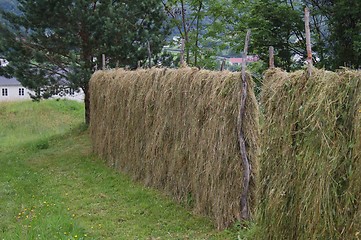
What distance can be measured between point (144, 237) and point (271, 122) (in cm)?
224

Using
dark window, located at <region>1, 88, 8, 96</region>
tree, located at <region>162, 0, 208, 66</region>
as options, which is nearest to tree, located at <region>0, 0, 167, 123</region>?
tree, located at <region>162, 0, 208, 66</region>

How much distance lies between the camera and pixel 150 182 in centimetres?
796

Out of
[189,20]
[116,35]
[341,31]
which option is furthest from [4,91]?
[341,31]

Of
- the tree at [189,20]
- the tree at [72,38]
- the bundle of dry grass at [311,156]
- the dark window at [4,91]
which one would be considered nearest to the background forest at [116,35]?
the tree at [72,38]

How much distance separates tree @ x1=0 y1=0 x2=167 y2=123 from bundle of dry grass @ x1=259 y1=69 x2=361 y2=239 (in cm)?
880

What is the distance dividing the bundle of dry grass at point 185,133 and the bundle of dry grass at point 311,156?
0.85 meters

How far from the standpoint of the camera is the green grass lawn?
5781mm

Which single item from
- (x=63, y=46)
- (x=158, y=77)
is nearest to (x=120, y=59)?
(x=63, y=46)

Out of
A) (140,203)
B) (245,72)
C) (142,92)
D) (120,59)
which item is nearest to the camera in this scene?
(245,72)

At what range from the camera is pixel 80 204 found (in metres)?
7.25

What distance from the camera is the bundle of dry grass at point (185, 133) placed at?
215 inches

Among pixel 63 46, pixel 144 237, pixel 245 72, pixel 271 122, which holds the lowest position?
pixel 144 237

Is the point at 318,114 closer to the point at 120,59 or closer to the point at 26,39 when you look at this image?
the point at 120,59

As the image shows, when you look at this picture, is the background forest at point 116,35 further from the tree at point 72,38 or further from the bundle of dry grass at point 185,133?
the bundle of dry grass at point 185,133
